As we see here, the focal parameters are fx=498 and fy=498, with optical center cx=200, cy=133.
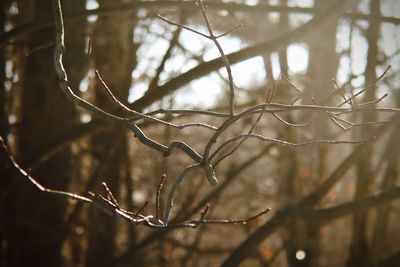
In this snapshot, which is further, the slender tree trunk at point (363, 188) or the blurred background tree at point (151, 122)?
the slender tree trunk at point (363, 188)

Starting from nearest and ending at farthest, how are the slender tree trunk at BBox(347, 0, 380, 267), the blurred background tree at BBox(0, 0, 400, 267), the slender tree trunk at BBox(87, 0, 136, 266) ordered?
the blurred background tree at BBox(0, 0, 400, 267) < the slender tree trunk at BBox(347, 0, 380, 267) < the slender tree trunk at BBox(87, 0, 136, 266)

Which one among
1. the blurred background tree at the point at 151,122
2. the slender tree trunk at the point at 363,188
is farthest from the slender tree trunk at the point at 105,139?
the slender tree trunk at the point at 363,188

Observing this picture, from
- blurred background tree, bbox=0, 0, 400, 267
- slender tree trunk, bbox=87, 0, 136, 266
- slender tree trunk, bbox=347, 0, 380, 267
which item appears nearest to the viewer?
blurred background tree, bbox=0, 0, 400, 267

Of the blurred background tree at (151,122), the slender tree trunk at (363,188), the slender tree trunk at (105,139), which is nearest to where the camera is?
the blurred background tree at (151,122)

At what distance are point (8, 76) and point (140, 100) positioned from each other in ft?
8.19

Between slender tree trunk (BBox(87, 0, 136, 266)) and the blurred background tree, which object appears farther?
slender tree trunk (BBox(87, 0, 136, 266))

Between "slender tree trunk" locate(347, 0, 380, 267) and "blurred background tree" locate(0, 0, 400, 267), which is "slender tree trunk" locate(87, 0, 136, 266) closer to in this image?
"blurred background tree" locate(0, 0, 400, 267)

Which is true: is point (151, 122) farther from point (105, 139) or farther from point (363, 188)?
point (363, 188)

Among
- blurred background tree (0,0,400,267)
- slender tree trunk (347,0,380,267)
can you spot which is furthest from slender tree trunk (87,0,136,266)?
slender tree trunk (347,0,380,267)

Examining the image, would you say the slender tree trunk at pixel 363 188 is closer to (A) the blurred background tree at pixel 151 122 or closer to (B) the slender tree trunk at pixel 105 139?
(A) the blurred background tree at pixel 151 122

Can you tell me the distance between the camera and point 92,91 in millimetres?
6539

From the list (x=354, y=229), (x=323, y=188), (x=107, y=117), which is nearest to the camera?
(x=107, y=117)

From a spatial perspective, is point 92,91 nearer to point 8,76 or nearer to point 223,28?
point 8,76

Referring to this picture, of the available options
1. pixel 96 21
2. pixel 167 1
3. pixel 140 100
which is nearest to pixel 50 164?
pixel 96 21
